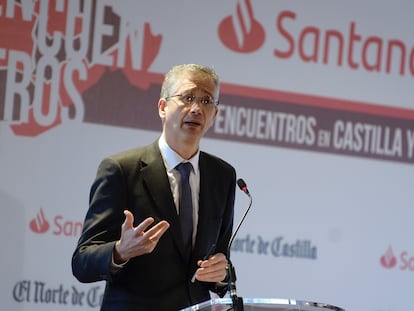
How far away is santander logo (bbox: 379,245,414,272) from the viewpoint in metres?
4.79

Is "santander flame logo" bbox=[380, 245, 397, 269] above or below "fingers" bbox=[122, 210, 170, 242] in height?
below

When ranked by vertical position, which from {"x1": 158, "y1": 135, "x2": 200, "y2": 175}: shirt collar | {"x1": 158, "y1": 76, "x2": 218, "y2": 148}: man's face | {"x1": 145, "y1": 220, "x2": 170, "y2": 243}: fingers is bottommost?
{"x1": 145, "y1": 220, "x2": 170, "y2": 243}: fingers

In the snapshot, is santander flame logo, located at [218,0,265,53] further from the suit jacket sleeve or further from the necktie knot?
the suit jacket sleeve

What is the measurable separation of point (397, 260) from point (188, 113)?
2.71 metres

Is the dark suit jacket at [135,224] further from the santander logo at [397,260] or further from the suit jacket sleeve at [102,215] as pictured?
the santander logo at [397,260]

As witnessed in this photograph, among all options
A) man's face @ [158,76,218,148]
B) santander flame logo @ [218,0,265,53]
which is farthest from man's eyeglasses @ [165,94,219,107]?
santander flame logo @ [218,0,265,53]

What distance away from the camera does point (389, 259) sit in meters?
4.80

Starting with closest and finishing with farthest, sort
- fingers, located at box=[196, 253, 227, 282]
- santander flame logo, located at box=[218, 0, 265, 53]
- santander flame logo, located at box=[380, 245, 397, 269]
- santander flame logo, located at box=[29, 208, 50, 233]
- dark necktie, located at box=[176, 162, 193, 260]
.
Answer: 1. fingers, located at box=[196, 253, 227, 282]
2. dark necktie, located at box=[176, 162, 193, 260]
3. santander flame logo, located at box=[29, 208, 50, 233]
4. santander flame logo, located at box=[218, 0, 265, 53]
5. santander flame logo, located at box=[380, 245, 397, 269]

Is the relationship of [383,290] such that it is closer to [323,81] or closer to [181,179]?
[323,81]

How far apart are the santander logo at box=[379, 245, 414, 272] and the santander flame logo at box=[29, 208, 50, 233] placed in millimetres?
2099

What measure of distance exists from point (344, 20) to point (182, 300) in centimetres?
281

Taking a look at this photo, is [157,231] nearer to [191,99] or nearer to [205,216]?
[205,216]

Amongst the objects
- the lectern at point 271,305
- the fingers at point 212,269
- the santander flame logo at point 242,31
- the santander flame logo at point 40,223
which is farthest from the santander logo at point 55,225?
the lectern at point 271,305

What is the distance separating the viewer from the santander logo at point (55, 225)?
13.6ft
